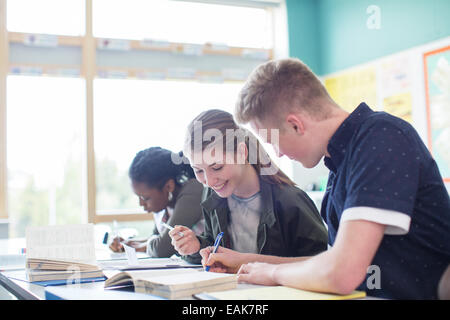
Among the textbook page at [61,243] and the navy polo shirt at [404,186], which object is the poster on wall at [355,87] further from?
the navy polo shirt at [404,186]

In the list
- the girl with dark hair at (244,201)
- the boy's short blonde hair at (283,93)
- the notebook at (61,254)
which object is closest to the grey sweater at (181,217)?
the girl with dark hair at (244,201)

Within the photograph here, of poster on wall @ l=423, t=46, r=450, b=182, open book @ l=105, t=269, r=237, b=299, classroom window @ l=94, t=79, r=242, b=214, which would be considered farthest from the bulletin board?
open book @ l=105, t=269, r=237, b=299

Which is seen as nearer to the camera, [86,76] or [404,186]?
[404,186]

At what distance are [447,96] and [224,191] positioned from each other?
2.10m

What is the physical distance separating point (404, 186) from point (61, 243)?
1189 millimetres

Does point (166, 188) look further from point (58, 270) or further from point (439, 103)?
point (439, 103)

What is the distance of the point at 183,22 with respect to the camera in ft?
14.4

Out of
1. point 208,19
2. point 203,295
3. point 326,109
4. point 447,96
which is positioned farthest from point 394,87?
point 203,295

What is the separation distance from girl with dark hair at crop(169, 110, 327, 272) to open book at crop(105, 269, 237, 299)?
44 cm

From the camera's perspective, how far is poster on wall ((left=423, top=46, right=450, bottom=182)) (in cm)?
319

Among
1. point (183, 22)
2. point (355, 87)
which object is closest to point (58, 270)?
point (355, 87)

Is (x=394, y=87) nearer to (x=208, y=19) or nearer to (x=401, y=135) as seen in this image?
(x=208, y=19)

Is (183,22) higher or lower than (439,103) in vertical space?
higher

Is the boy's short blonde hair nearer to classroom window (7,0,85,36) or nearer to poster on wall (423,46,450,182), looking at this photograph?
poster on wall (423,46,450,182)
